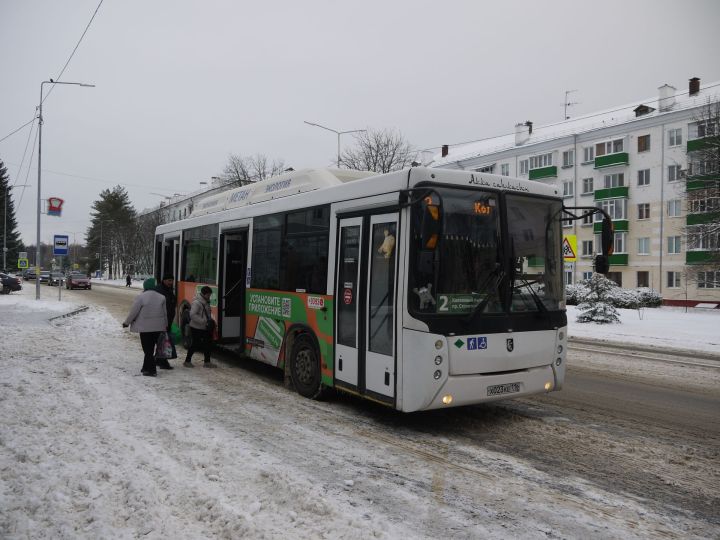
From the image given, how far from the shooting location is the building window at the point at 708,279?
3300cm

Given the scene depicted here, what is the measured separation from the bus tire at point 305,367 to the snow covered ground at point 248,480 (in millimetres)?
215

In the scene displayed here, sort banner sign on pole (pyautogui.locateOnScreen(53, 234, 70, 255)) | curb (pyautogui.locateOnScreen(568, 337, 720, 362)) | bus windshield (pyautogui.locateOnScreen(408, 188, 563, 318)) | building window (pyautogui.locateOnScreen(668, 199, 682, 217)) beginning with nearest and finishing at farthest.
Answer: bus windshield (pyautogui.locateOnScreen(408, 188, 563, 318)), curb (pyautogui.locateOnScreen(568, 337, 720, 362)), banner sign on pole (pyautogui.locateOnScreen(53, 234, 70, 255)), building window (pyautogui.locateOnScreen(668, 199, 682, 217))

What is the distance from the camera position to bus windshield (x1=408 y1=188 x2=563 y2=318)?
6113mm

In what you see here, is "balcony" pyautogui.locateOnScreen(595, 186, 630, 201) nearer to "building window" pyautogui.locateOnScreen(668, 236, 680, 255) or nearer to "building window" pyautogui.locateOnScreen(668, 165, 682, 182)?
"building window" pyautogui.locateOnScreen(668, 165, 682, 182)

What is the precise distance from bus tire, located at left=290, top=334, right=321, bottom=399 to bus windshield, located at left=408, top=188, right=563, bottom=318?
2368 millimetres

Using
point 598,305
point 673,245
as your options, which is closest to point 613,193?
point 673,245

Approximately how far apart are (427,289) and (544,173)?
4839 centimetres

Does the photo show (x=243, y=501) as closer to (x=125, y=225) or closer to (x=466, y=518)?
(x=466, y=518)

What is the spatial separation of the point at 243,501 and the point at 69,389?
486 centimetres

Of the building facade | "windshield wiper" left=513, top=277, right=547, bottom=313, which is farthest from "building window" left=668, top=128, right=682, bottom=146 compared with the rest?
"windshield wiper" left=513, top=277, right=547, bottom=313

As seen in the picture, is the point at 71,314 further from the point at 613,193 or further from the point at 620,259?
the point at 613,193

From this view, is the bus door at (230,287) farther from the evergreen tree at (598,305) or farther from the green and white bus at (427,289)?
the evergreen tree at (598,305)

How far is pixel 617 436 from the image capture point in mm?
6492

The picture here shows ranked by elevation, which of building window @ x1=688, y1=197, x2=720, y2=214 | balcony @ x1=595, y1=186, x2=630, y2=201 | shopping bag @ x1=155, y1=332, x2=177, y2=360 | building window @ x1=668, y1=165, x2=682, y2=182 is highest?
building window @ x1=668, y1=165, x2=682, y2=182
